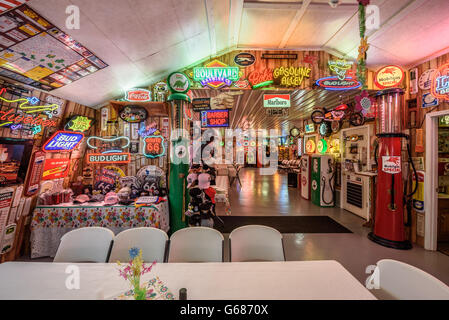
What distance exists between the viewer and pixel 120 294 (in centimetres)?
145

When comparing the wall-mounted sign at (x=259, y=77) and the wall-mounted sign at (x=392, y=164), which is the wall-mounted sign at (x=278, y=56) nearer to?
the wall-mounted sign at (x=259, y=77)

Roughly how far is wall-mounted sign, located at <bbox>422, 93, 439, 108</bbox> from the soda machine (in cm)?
287

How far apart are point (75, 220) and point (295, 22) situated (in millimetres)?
5475

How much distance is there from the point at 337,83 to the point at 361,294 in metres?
4.17

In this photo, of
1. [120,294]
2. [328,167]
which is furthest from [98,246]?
[328,167]

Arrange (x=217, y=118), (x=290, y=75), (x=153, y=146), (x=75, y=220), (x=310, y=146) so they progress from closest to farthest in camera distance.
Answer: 1. (x=75, y=220)
2. (x=153, y=146)
3. (x=290, y=75)
4. (x=217, y=118)
5. (x=310, y=146)

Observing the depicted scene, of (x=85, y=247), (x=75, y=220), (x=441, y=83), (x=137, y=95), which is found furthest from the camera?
(x=137, y=95)

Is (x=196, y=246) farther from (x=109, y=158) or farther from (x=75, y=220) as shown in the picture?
(x=109, y=158)

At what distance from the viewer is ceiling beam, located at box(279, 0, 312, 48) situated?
3.32 metres

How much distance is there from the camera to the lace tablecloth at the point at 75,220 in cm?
341

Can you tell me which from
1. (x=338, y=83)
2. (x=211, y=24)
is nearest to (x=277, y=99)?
(x=338, y=83)

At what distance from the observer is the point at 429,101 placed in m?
3.70

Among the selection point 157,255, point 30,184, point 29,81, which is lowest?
point 157,255

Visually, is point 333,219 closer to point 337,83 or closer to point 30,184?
point 337,83
